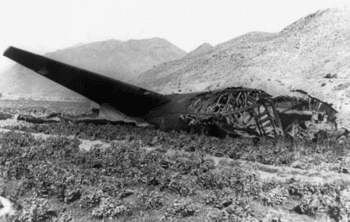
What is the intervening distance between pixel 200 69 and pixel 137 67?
78382mm

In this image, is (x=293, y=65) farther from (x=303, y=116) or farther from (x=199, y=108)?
(x=199, y=108)

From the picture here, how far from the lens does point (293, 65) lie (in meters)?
42.3

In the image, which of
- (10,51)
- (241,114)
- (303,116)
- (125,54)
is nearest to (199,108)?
(241,114)

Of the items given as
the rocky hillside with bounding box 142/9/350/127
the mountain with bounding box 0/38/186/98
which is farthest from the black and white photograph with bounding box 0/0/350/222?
the mountain with bounding box 0/38/186/98

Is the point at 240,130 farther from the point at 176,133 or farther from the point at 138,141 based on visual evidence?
the point at 138,141

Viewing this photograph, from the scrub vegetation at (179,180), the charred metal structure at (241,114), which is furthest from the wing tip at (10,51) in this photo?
the charred metal structure at (241,114)

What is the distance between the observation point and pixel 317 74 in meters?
34.8

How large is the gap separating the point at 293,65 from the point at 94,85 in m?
34.5

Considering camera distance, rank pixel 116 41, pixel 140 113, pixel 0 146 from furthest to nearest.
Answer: pixel 116 41 → pixel 140 113 → pixel 0 146

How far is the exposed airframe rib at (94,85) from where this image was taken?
11648 millimetres

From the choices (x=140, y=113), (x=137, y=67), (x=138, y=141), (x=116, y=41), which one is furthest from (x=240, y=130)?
(x=116, y=41)

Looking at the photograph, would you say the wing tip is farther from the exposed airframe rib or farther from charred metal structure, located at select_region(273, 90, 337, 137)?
charred metal structure, located at select_region(273, 90, 337, 137)

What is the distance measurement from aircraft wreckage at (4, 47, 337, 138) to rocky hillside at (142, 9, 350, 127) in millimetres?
10214

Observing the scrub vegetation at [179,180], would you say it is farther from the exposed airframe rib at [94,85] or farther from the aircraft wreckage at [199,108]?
the exposed airframe rib at [94,85]
